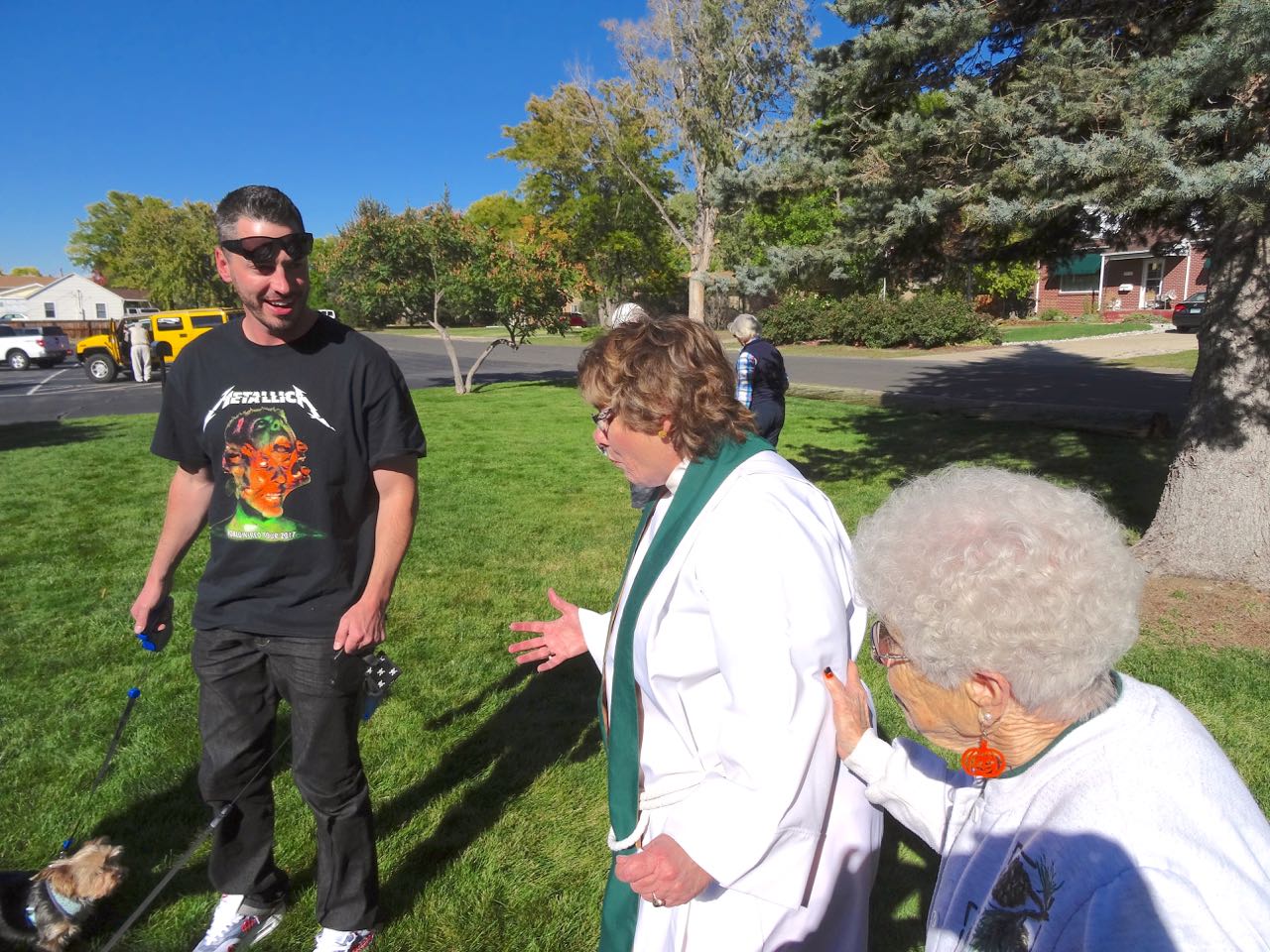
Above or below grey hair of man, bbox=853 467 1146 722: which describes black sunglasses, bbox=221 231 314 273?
above

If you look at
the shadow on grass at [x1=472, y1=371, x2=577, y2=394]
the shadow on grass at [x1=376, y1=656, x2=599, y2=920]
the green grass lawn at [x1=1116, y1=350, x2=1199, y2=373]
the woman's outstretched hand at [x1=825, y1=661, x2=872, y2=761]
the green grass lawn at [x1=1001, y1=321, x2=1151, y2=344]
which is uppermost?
the woman's outstretched hand at [x1=825, y1=661, x2=872, y2=761]

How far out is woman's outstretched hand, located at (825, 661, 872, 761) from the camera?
4.98ft

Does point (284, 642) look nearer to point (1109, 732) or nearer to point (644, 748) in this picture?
point (644, 748)

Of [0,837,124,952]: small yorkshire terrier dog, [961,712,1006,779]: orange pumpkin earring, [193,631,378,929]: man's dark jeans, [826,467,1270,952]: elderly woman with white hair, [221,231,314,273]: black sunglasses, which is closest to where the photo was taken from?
[826,467,1270,952]: elderly woman with white hair

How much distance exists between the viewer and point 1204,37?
354cm

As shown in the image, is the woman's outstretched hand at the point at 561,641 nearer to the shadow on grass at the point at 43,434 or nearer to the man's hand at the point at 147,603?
the man's hand at the point at 147,603

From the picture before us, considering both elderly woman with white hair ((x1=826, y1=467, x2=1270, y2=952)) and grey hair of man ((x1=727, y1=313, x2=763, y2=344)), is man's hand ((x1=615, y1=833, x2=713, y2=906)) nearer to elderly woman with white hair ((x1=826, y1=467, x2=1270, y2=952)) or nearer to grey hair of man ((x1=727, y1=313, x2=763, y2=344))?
elderly woman with white hair ((x1=826, y1=467, x2=1270, y2=952))

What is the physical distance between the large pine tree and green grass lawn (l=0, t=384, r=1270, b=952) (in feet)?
4.55

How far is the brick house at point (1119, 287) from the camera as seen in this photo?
38719mm

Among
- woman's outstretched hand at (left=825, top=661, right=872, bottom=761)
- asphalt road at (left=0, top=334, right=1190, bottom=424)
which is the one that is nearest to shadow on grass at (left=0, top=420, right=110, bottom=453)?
asphalt road at (left=0, top=334, right=1190, bottom=424)

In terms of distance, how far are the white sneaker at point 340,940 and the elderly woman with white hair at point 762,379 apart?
6400 millimetres

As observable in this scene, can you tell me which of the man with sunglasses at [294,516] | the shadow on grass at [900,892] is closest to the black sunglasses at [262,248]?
the man with sunglasses at [294,516]

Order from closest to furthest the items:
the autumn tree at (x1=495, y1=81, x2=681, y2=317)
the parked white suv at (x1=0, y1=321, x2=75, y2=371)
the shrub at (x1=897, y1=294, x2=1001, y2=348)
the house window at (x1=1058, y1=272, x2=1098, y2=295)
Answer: the shrub at (x1=897, y1=294, x2=1001, y2=348), the parked white suv at (x1=0, y1=321, x2=75, y2=371), the autumn tree at (x1=495, y1=81, x2=681, y2=317), the house window at (x1=1058, y1=272, x2=1098, y2=295)

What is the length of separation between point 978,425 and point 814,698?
12066 millimetres
